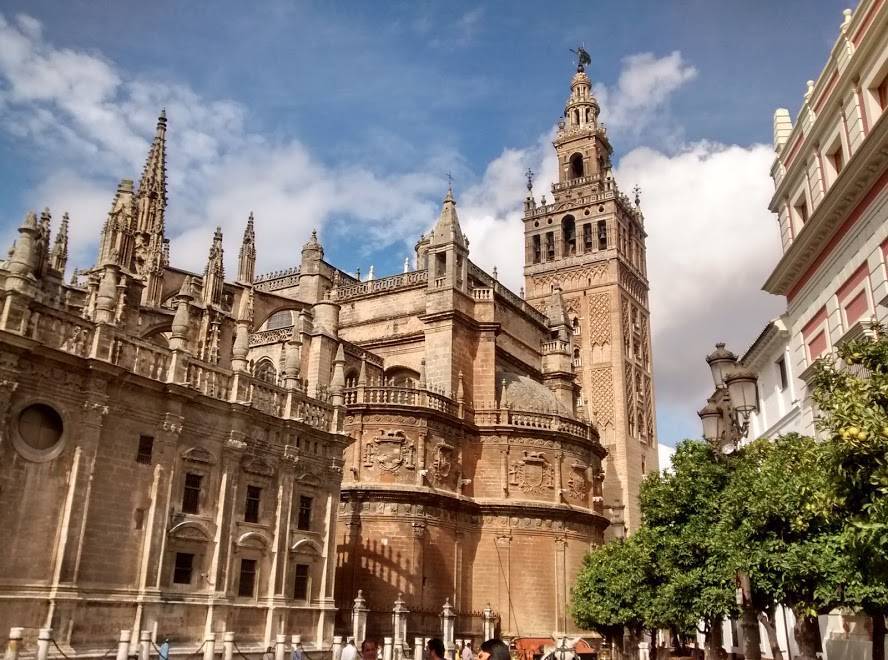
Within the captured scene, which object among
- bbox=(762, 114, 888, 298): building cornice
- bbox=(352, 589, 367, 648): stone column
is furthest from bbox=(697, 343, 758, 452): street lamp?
bbox=(352, 589, 367, 648): stone column

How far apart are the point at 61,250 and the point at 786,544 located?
2753cm

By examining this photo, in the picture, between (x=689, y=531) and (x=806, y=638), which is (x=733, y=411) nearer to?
(x=806, y=638)

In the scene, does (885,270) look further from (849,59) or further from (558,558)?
(558,558)

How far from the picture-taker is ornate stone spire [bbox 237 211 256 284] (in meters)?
37.2

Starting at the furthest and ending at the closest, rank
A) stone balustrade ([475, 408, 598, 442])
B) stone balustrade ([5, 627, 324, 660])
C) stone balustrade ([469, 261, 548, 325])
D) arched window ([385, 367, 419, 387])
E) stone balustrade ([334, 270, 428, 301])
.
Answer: stone balustrade ([469, 261, 548, 325])
stone balustrade ([334, 270, 428, 301])
arched window ([385, 367, 419, 387])
stone balustrade ([475, 408, 598, 442])
stone balustrade ([5, 627, 324, 660])

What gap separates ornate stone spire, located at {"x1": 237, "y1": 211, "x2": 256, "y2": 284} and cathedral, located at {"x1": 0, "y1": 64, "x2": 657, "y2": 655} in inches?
5.1

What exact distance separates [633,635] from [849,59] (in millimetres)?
22427

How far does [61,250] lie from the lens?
100ft

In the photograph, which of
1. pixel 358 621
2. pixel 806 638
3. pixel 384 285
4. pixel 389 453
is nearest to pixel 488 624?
A: pixel 389 453

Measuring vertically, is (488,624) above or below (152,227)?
below

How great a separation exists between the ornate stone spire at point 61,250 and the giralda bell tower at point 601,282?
33.3 meters

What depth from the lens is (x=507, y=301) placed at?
4319 centimetres

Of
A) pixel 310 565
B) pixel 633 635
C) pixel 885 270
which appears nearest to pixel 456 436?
pixel 633 635

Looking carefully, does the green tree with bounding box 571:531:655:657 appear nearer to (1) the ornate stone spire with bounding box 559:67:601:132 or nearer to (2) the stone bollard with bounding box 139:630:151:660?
(2) the stone bollard with bounding box 139:630:151:660
